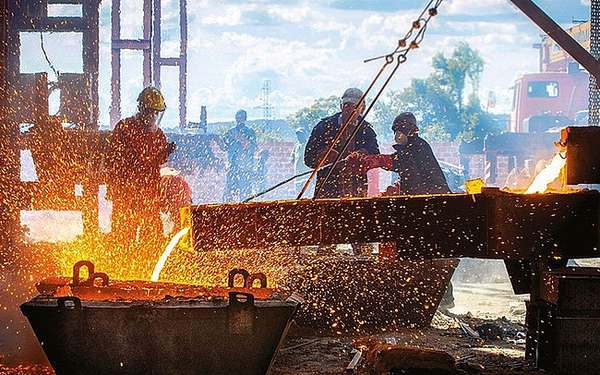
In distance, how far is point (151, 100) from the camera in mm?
9594

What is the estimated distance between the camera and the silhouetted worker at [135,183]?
8.99m

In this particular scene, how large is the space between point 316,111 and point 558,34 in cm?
1986

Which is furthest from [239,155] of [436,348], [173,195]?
[436,348]

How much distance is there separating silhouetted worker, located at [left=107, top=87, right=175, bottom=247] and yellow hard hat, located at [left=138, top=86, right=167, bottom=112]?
0.41 metres

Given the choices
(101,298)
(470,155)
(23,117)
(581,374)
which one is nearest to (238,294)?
(101,298)

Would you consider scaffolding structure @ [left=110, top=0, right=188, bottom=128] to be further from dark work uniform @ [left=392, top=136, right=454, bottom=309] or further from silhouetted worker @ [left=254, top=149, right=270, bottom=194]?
dark work uniform @ [left=392, top=136, right=454, bottom=309]

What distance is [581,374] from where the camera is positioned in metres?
5.30

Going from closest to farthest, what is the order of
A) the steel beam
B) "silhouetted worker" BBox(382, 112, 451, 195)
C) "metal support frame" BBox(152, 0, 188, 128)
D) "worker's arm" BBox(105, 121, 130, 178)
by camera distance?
the steel beam
"worker's arm" BBox(105, 121, 130, 178)
"silhouetted worker" BBox(382, 112, 451, 195)
"metal support frame" BBox(152, 0, 188, 128)

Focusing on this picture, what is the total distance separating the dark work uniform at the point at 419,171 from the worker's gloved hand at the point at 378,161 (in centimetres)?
15

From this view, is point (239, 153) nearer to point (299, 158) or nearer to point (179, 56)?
point (179, 56)

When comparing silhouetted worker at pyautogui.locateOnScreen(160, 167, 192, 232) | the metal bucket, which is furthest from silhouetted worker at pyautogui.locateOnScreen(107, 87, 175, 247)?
the metal bucket

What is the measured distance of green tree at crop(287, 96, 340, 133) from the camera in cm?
2840

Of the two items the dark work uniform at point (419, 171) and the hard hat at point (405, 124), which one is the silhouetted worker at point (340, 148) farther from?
the dark work uniform at point (419, 171)

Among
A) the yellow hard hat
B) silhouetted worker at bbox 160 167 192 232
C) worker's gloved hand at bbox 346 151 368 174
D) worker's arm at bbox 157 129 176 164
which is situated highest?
the yellow hard hat
